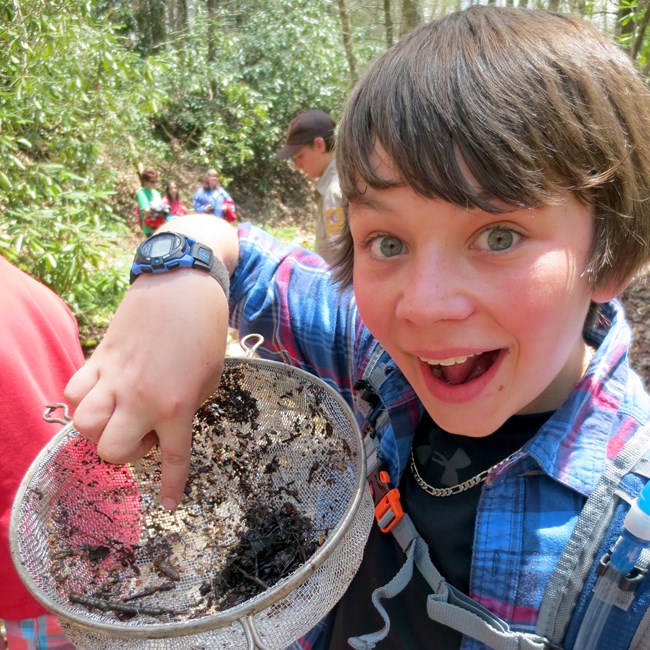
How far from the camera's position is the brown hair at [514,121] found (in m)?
0.83

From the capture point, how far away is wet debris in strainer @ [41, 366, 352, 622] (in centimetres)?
121

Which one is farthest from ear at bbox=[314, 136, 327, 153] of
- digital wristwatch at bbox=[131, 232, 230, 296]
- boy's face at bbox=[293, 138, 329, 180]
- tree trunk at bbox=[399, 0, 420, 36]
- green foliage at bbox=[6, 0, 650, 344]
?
tree trunk at bbox=[399, 0, 420, 36]

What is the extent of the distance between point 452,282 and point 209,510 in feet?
2.99

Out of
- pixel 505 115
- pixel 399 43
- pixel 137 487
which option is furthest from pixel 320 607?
pixel 399 43

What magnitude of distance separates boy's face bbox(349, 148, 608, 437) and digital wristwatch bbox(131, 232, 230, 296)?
1.12ft

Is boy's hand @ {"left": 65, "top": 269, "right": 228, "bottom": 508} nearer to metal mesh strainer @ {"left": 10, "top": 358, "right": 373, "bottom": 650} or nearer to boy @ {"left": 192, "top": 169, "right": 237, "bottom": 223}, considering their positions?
metal mesh strainer @ {"left": 10, "top": 358, "right": 373, "bottom": 650}

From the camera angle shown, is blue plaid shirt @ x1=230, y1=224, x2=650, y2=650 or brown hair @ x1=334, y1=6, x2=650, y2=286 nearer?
brown hair @ x1=334, y1=6, x2=650, y2=286

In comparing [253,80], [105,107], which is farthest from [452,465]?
[253,80]

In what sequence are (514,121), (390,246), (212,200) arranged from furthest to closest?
(212,200)
(390,246)
(514,121)

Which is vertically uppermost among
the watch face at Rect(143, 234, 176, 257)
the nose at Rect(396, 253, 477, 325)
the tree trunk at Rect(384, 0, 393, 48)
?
the tree trunk at Rect(384, 0, 393, 48)

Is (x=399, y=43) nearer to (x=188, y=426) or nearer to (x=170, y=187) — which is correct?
(x=188, y=426)

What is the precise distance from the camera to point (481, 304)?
2.82 feet

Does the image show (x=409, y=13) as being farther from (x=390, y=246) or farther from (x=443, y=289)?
(x=443, y=289)

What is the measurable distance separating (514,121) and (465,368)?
0.43 meters
